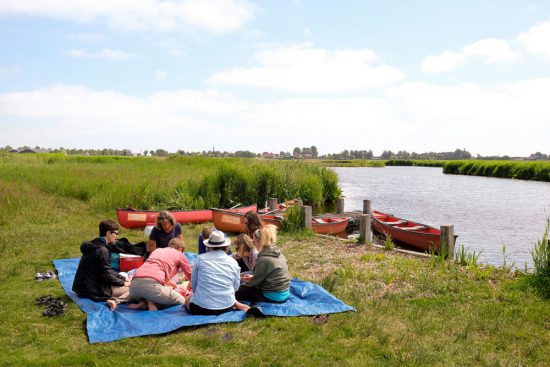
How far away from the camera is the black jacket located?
22.5ft

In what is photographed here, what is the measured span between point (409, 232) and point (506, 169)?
2365 inches

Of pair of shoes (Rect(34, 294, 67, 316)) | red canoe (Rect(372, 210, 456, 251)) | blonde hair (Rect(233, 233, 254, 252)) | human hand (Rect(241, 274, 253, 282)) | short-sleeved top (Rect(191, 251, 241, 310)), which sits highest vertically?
blonde hair (Rect(233, 233, 254, 252))

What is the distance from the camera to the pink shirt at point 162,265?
6551mm

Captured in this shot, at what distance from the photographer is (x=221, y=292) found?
6.39 meters

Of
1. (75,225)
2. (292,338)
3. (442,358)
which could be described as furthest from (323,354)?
(75,225)

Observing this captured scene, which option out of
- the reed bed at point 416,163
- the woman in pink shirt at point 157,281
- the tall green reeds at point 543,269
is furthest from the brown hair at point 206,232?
the reed bed at point 416,163

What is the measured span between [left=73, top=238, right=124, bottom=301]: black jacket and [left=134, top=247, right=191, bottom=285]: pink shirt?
0.62 metres

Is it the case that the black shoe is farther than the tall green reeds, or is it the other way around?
the tall green reeds

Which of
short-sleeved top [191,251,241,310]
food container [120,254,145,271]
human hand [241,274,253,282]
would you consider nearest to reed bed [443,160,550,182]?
human hand [241,274,253,282]

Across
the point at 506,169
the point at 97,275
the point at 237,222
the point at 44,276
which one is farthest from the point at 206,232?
the point at 506,169

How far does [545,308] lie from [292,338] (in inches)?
166

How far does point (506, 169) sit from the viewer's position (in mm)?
66875

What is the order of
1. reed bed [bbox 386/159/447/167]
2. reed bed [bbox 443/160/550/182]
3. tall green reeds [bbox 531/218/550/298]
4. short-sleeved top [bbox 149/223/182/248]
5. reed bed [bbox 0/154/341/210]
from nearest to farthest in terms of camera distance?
1. tall green reeds [bbox 531/218/550/298]
2. short-sleeved top [bbox 149/223/182/248]
3. reed bed [bbox 0/154/341/210]
4. reed bed [bbox 443/160/550/182]
5. reed bed [bbox 386/159/447/167]

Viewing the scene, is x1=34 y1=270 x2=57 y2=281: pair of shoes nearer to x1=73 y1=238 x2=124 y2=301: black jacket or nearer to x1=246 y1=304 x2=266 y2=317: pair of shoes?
x1=73 y1=238 x2=124 y2=301: black jacket
